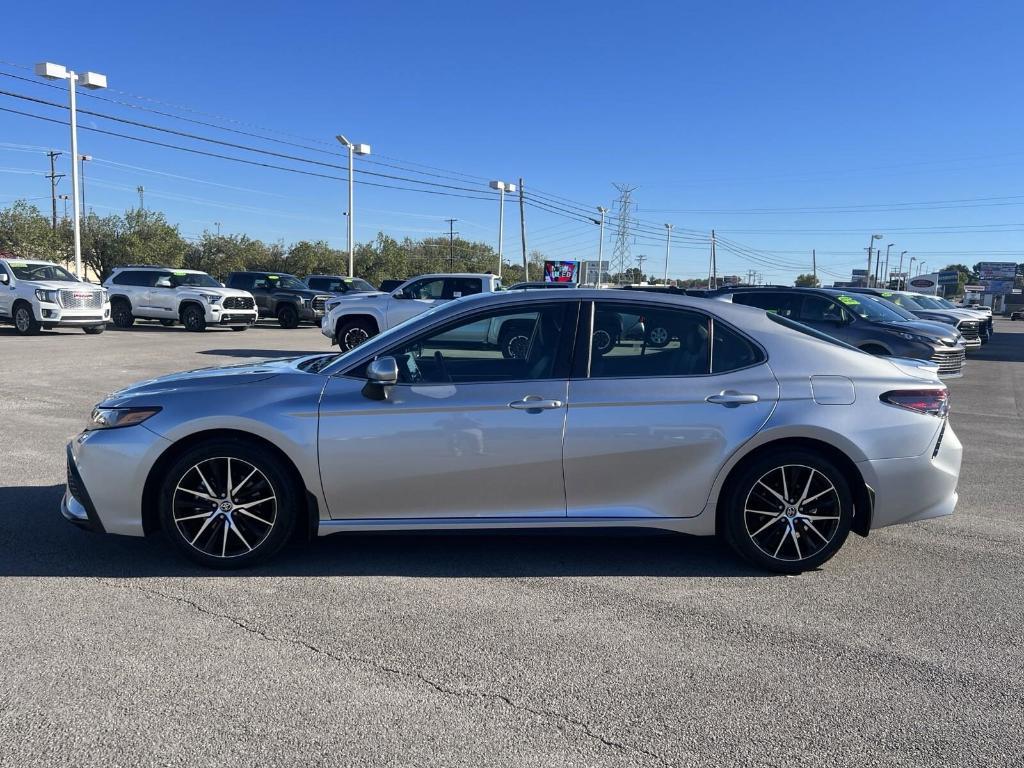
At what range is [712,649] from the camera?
3.69 meters

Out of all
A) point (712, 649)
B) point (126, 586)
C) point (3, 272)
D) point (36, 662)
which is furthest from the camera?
point (3, 272)

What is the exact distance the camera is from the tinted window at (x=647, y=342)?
15.1 feet

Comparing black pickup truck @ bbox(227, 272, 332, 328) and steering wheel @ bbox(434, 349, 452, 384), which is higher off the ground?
black pickup truck @ bbox(227, 272, 332, 328)

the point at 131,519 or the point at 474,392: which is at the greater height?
the point at 474,392

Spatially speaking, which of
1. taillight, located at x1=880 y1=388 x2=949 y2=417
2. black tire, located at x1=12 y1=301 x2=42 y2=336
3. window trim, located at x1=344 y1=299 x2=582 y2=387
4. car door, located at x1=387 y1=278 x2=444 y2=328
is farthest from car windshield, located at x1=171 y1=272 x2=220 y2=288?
taillight, located at x1=880 y1=388 x2=949 y2=417

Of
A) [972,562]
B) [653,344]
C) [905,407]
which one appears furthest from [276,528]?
[972,562]

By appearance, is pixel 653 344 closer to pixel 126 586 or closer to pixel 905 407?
pixel 905 407

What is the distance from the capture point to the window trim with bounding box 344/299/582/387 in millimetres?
4508

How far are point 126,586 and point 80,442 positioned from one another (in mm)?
858

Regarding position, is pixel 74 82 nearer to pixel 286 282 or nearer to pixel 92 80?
pixel 92 80

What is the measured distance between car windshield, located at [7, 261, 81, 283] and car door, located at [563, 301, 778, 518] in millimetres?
21860

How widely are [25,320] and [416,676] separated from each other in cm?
2239

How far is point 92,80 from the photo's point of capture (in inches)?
1052

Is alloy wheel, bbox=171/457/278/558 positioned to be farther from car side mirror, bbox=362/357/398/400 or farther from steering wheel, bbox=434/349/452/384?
steering wheel, bbox=434/349/452/384
